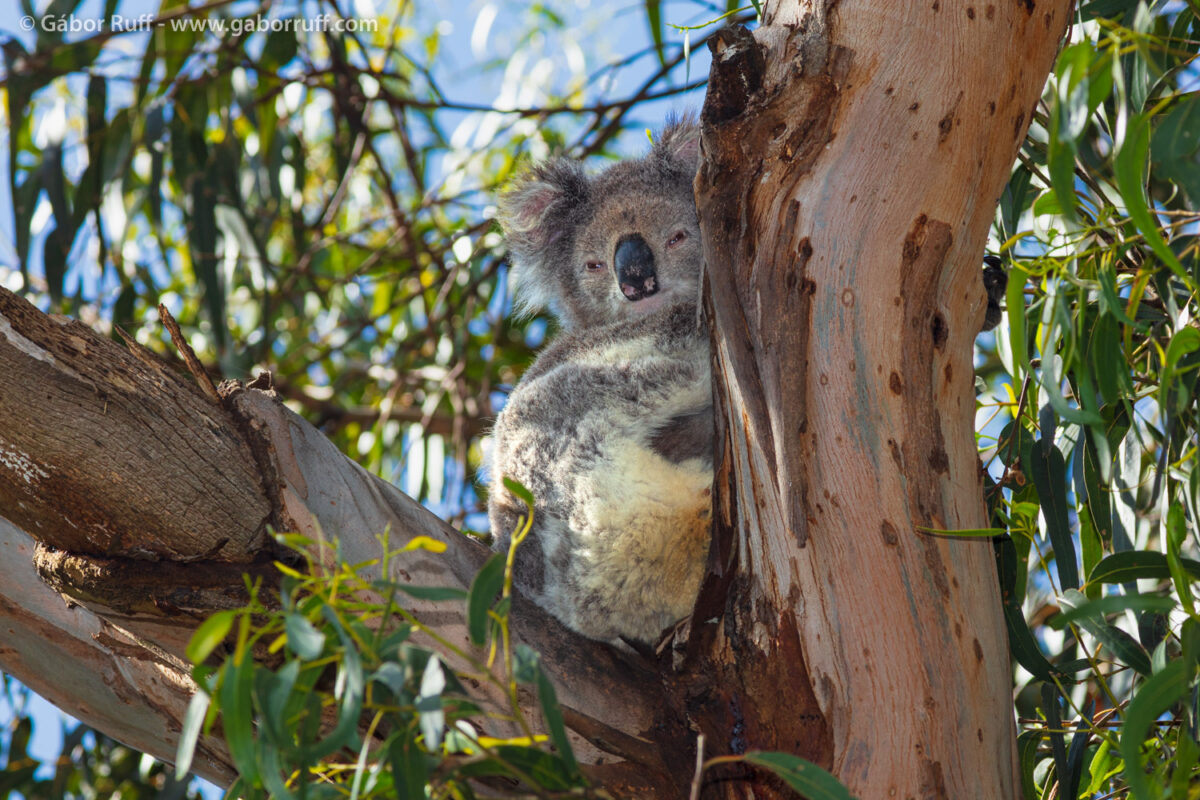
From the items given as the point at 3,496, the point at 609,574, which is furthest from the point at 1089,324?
the point at 3,496

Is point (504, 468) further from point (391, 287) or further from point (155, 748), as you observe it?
point (391, 287)

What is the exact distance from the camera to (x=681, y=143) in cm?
281

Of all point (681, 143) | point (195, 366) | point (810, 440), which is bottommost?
point (810, 440)

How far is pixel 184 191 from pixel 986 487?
2.94 metres

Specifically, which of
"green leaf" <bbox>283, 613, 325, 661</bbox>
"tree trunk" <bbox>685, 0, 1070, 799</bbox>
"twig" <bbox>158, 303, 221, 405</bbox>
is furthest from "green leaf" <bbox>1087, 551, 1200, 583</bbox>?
"twig" <bbox>158, 303, 221, 405</bbox>

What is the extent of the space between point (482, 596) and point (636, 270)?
1497mm

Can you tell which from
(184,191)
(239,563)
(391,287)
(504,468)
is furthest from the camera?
(391,287)

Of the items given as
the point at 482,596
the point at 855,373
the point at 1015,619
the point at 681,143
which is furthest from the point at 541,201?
the point at 482,596

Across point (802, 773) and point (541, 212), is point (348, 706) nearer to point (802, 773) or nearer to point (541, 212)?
point (802, 773)

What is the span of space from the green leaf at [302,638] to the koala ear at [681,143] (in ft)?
6.19

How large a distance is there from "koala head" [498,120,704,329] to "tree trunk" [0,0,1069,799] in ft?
2.91

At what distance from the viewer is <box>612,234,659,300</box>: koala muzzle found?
102 inches

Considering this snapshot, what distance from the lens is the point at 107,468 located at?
156cm

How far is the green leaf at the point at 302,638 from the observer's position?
3.52 ft
